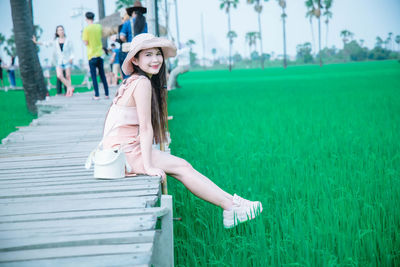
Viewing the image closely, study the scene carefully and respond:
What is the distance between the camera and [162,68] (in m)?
3.14

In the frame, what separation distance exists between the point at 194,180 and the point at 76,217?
94cm

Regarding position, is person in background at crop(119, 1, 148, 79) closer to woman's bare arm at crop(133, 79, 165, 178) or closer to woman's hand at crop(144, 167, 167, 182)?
woman's bare arm at crop(133, 79, 165, 178)

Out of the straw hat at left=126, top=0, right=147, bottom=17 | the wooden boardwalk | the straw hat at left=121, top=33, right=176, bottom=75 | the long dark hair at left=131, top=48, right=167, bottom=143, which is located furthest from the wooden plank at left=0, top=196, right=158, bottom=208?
the straw hat at left=126, top=0, right=147, bottom=17

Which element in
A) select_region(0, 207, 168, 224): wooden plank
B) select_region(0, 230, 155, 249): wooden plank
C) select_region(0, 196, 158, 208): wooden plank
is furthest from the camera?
select_region(0, 196, 158, 208): wooden plank

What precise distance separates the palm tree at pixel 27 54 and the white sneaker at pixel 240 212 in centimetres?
885

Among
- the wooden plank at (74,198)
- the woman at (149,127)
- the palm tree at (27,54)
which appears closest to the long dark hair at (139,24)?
the palm tree at (27,54)

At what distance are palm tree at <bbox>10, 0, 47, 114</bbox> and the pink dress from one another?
8.11 meters

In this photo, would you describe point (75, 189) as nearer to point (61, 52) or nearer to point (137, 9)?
point (137, 9)

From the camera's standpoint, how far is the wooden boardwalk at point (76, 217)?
5.46 ft

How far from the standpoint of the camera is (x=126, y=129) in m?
3.01

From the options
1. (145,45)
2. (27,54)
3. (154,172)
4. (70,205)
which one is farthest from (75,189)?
(27,54)

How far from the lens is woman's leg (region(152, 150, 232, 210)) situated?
2771 mm

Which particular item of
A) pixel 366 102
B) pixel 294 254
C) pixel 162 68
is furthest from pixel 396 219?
pixel 366 102

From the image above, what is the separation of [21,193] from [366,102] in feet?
30.7
